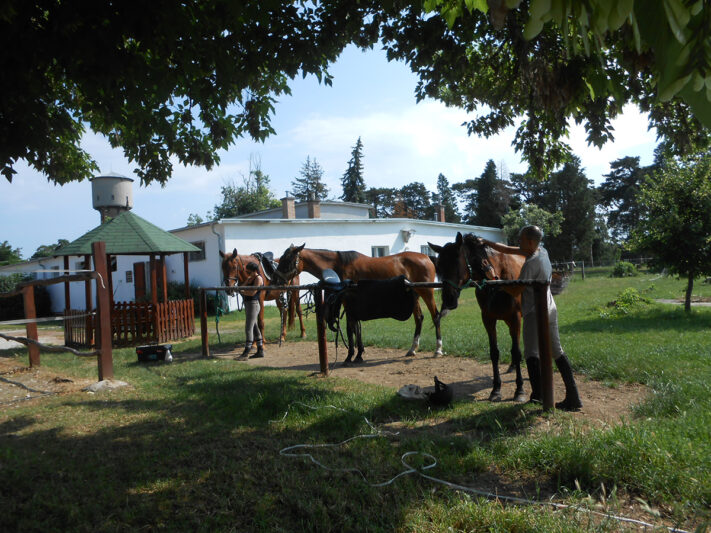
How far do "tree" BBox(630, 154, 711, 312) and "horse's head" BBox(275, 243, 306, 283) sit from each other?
9694mm

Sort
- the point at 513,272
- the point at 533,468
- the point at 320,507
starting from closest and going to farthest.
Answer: the point at 320,507 < the point at 533,468 < the point at 513,272

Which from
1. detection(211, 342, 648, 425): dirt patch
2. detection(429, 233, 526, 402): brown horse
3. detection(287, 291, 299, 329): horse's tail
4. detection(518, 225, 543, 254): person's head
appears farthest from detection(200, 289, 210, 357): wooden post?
detection(518, 225, 543, 254): person's head

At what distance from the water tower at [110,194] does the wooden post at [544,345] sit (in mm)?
30116

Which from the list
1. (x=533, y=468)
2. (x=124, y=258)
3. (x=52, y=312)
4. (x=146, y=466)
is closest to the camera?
(x=533, y=468)

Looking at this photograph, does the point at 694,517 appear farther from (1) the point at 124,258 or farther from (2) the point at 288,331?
(1) the point at 124,258

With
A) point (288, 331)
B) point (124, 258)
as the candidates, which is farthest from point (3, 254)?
point (288, 331)

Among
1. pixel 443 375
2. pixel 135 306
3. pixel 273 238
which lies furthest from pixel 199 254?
pixel 443 375

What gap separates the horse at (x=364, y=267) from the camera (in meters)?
8.81

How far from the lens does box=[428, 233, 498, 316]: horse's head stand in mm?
5242

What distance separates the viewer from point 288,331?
12773mm

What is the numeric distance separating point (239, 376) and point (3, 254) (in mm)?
62034

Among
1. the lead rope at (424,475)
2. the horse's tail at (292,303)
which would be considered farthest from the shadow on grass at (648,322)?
the lead rope at (424,475)

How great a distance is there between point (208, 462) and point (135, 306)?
10.4 metres

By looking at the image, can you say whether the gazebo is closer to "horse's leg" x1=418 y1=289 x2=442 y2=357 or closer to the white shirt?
"horse's leg" x1=418 y1=289 x2=442 y2=357
